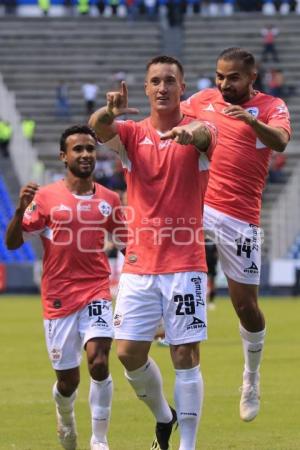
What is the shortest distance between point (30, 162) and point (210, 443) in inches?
1053

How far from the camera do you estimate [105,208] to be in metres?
10.7

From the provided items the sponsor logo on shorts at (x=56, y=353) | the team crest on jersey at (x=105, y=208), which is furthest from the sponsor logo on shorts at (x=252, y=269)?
the sponsor logo on shorts at (x=56, y=353)

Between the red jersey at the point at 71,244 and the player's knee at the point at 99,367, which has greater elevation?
the red jersey at the point at 71,244

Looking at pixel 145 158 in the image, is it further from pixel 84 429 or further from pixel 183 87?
pixel 84 429

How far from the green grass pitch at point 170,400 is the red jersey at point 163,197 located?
1885 millimetres

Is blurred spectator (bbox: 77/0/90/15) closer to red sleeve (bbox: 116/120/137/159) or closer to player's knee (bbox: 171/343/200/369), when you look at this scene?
red sleeve (bbox: 116/120/137/159)

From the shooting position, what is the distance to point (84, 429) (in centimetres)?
1158

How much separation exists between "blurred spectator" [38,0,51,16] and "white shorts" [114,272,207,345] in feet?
122

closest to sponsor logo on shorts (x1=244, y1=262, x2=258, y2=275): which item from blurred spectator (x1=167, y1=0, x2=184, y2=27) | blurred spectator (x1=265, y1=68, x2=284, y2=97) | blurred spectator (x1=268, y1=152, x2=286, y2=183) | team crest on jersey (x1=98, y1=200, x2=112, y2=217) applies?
team crest on jersey (x1=98, y1=200, x2=112, y2=217)

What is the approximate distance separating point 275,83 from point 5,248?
1065cm

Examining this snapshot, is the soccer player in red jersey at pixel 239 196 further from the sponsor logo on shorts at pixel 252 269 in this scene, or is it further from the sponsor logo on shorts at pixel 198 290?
the sponsor logo on shorts at pixel 198 290

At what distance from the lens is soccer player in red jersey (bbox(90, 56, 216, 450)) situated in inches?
358

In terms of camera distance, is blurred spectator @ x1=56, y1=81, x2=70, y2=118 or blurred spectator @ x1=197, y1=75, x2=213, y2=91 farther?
blurred spectator @ x1=56, y1=81, x2=70, y2=118

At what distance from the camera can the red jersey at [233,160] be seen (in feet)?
36.3
